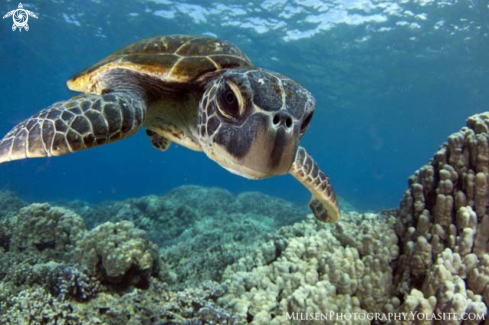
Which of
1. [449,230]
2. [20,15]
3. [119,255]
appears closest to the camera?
[449,230]

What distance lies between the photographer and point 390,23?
20.1 metres

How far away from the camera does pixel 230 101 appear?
2492 mm

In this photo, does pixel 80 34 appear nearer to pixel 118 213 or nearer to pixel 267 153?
pixel 118 213

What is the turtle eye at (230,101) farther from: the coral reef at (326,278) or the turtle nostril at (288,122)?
the coral reef at (326,278)

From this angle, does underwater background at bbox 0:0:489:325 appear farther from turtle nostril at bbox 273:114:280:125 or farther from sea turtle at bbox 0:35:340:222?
turtle nostril at bbox 273:114:280:125

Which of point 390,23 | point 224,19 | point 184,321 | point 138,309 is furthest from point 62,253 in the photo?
point 390,23

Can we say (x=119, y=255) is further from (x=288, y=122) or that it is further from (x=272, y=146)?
(x=288, y=122)

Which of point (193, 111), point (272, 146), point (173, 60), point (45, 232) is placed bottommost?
point (45, 232)

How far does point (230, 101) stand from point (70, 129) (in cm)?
136

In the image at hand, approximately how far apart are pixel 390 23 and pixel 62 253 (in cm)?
2207

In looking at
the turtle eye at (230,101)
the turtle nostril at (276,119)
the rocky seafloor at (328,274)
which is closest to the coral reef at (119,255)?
the rocky seafloor at (328,274)

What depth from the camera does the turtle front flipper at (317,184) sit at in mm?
4090

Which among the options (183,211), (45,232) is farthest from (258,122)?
(183,211)

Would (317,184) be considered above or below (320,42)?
below
